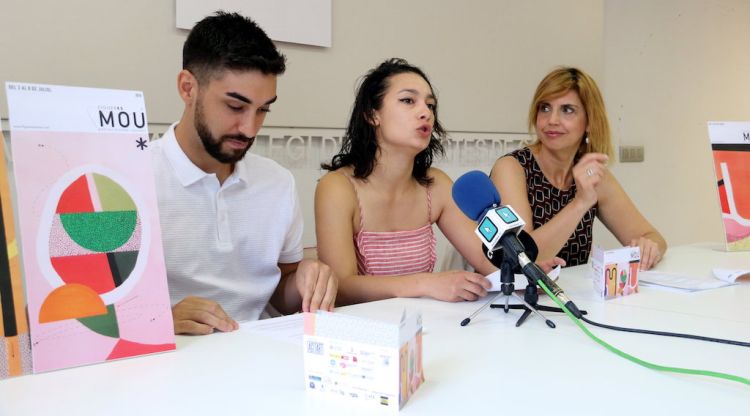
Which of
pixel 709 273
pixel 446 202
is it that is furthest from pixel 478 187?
pixel 709 273

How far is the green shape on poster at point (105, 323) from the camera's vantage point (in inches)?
34.7

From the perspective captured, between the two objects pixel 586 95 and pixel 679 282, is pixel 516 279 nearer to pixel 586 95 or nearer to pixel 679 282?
pixel 679 282

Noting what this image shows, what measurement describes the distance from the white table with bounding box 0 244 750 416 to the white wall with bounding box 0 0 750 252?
1318mm

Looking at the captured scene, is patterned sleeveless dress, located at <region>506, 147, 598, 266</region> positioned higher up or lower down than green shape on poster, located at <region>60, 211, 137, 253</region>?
lower down

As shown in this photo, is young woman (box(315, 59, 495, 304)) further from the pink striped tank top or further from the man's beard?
the man's beard

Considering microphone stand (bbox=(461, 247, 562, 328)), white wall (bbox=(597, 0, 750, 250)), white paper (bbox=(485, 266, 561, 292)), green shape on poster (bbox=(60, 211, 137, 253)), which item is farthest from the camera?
white wall (bbox=(597, 0, 750, 250))

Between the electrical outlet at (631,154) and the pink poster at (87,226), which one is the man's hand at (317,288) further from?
the electrical outlet at (631,154)

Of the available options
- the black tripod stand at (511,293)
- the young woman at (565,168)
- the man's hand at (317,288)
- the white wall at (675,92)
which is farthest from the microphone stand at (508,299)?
the white wall at (675,92)

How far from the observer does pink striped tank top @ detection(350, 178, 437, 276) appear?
1.74m

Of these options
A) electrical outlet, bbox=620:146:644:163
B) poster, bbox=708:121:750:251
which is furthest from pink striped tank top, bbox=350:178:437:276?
electrical outlet, bbox=620:146:644:163

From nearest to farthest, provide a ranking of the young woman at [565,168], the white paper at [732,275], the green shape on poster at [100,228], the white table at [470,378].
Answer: the white table at [470,378], the green shape on poster at [100,228], the white paper at [732,275], the young woman at [565,168]

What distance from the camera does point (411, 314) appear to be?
31.3 inches

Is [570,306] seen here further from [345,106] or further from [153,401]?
[345,106]

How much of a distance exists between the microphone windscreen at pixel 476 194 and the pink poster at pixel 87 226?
1.70 feet
